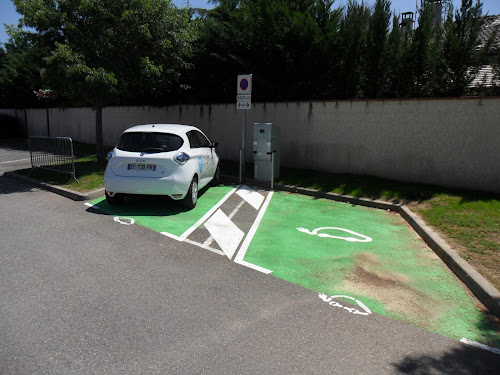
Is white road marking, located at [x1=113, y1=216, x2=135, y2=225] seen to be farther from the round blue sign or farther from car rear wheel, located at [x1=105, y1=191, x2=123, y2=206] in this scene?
the round blue sign

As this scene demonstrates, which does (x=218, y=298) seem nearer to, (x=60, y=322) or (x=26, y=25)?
(x=60, y=322)

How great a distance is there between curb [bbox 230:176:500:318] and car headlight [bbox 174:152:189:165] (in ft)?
10.8

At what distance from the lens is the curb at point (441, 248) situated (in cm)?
424

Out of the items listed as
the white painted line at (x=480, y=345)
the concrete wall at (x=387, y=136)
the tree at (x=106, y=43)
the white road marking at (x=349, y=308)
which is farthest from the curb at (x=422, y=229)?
the tree at (x=106, y=43)

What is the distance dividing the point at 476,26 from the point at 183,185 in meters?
7.89

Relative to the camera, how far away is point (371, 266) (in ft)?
17.0

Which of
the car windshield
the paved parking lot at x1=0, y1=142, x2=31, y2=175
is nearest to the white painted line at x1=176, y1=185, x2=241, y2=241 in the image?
the car windshield

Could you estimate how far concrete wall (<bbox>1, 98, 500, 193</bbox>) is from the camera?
8.52m

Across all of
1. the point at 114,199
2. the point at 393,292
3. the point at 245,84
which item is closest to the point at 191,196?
the point at 114,199

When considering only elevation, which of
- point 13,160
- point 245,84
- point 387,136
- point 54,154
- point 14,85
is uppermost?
point 14,85

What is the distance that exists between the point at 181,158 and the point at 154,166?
1.75 ft

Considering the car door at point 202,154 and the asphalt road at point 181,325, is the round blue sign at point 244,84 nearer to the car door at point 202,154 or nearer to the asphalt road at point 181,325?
the car door at point 202,154

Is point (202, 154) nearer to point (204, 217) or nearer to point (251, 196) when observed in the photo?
point (251, 196)

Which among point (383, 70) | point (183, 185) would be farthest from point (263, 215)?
point (383, 70)
